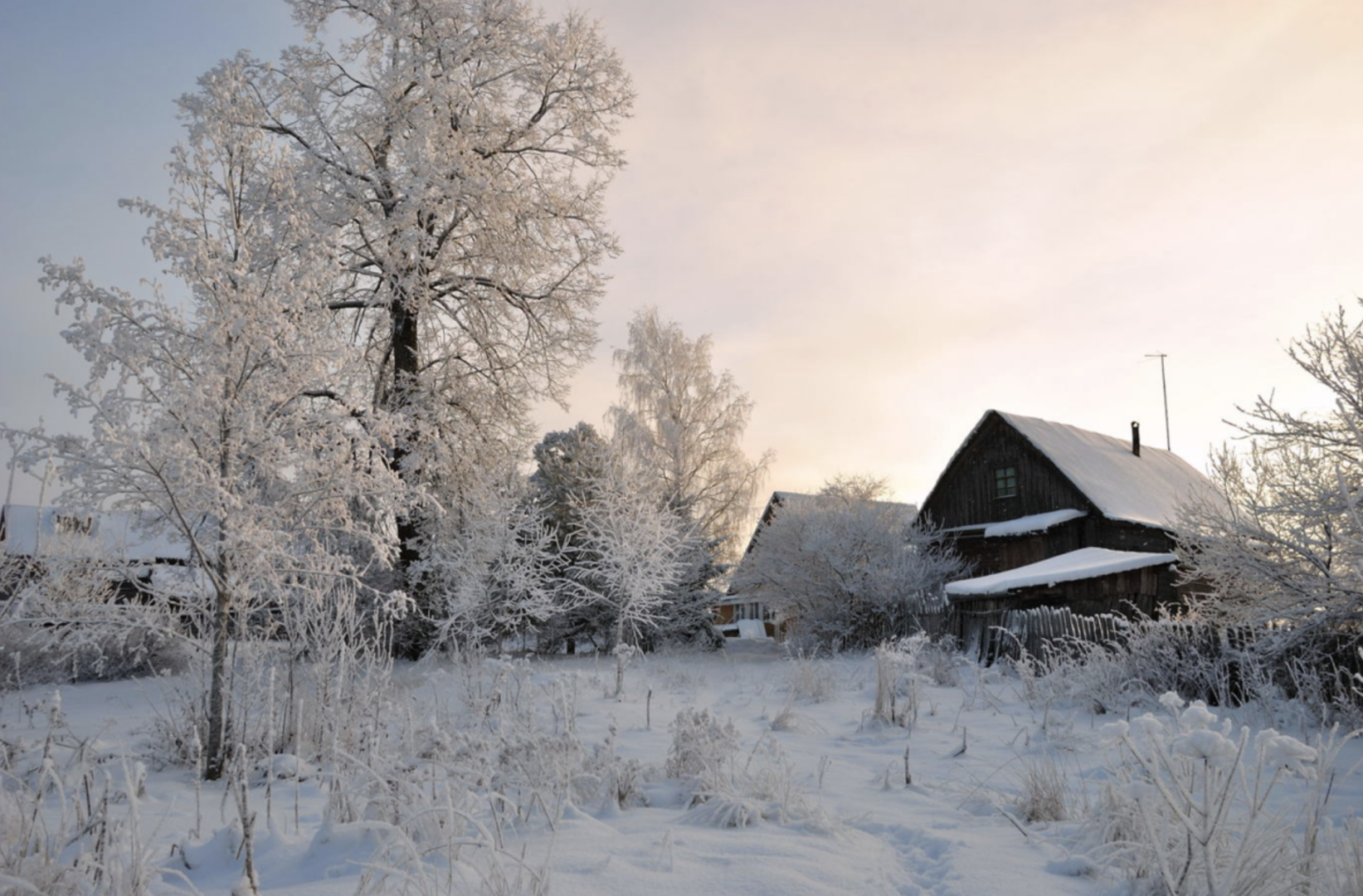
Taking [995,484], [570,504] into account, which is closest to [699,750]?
[570,504]

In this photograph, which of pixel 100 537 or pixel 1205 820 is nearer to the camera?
pixel 1205 820

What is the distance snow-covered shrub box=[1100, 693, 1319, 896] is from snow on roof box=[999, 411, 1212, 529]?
66.4 feet

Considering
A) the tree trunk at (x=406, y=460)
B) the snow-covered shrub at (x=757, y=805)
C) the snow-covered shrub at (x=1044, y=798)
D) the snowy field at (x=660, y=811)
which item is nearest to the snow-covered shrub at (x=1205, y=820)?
the snowy field at (x=660, y=811)

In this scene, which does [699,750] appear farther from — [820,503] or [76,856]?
[820,503]

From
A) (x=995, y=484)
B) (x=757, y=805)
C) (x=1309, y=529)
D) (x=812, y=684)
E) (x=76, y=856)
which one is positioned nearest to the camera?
(x=76, y=856)

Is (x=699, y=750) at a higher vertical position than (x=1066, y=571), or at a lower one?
lower

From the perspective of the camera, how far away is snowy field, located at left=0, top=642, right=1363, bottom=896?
3.01 meters

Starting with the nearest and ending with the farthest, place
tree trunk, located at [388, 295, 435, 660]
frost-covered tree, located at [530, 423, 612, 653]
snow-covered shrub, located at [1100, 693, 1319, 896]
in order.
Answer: snow-covered shrub, located at [1100, 693, 1319, 896] < tree trunk, located at [388, 295, 435, 660] < frost-covered tree, located at [530, 423, 612, 653]

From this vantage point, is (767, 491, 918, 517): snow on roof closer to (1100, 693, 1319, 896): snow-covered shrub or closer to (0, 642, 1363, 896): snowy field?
(0, 642, 1363, 896): snowy field

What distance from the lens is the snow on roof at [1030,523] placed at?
22.8 meters

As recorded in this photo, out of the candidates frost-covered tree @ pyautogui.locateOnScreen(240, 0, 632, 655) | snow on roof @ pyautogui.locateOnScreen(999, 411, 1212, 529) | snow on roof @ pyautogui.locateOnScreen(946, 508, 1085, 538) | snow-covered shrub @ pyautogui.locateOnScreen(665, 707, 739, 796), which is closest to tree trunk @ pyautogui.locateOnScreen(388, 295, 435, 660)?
frost-covered tree @ pyautogui.locateOnScreen(240, 0, 632, 655)

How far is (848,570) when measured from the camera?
19.9 m

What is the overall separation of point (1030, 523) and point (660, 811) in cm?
2086

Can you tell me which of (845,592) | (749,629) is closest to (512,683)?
(845,592)
